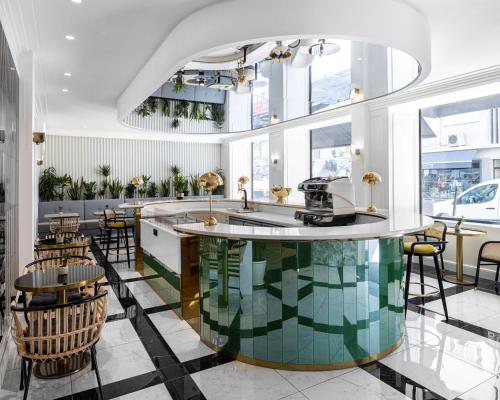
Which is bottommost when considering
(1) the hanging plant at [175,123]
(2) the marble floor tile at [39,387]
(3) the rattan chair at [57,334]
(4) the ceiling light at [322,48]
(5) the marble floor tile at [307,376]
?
(2) the marble floor tile at [39,387]

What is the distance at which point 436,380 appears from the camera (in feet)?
9.07

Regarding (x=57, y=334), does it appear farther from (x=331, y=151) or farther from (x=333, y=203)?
(x=331, y=151)

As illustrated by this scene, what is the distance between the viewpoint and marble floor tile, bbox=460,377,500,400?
8.38 feet

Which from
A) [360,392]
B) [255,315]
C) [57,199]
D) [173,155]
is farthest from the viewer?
[173,155]

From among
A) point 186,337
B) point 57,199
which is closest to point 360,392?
point 186,337

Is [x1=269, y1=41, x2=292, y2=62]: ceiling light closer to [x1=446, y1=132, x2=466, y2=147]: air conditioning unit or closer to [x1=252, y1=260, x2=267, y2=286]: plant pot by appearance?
[x1=252, y1=260, x2=267, y2=286]: plant pot

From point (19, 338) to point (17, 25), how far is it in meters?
3.47

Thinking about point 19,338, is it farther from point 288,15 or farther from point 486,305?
point 486,305

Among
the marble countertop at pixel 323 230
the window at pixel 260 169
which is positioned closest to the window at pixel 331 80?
the window at pixel 260 169

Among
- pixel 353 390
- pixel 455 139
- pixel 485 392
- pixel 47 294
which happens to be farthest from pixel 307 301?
pixel 455 139

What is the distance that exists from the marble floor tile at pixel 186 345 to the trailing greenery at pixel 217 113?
822 centimetres

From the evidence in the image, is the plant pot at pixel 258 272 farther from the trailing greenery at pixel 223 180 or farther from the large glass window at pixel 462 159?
the trailing greenery at pixel 223 180

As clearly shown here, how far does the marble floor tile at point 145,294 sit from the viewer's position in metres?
4.62

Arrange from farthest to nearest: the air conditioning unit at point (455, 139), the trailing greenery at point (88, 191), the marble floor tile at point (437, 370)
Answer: the trailing greenery at point (88, 191)
the air conditioning unit at point (455, 139)
the marble floor tile at point (437, 370)
